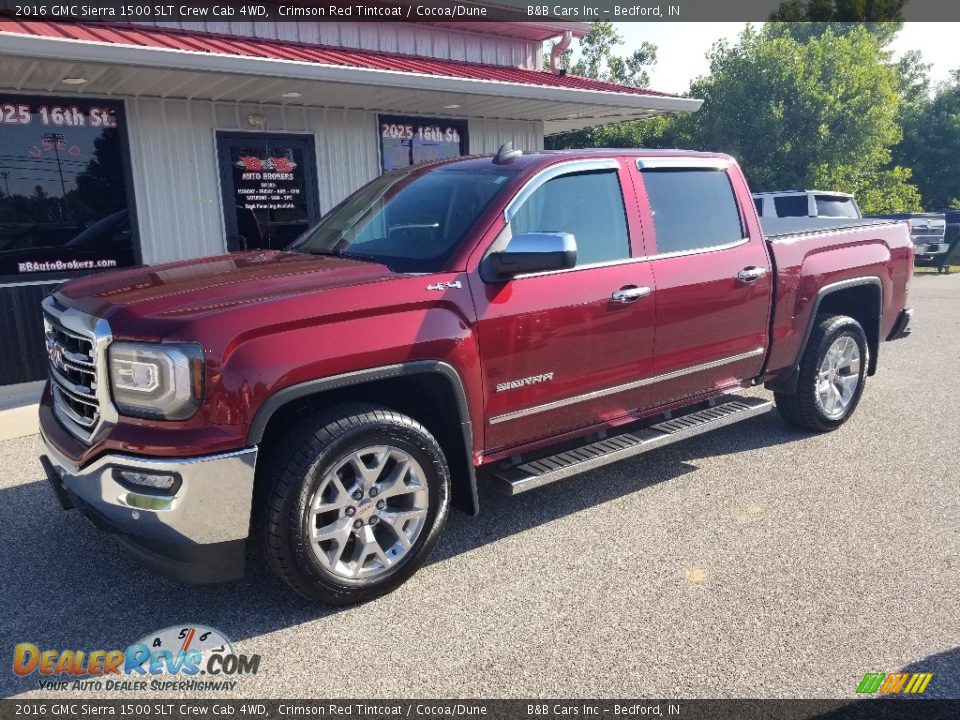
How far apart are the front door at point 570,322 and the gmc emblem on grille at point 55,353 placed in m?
1.90

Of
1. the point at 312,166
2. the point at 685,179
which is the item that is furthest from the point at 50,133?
the point at 685,179

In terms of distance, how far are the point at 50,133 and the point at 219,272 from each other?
4826 mm

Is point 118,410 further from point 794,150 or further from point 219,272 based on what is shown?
point 794,150

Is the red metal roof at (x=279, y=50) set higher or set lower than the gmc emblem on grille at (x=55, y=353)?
higher

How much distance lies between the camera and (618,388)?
4.18 m

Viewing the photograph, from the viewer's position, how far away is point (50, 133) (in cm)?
713

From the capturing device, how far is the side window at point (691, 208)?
14.6 feet

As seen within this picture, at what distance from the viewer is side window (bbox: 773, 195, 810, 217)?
13164 millimetres

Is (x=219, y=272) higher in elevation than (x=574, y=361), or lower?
higher

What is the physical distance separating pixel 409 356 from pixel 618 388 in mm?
1406

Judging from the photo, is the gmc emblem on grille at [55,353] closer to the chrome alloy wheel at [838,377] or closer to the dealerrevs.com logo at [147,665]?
the dealerrevs.com logo at [147,665]

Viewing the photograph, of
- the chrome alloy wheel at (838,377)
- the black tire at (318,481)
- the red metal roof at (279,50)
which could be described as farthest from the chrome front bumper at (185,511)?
the red metal roof at (279,50)

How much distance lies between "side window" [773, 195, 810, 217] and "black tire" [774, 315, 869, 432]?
27.3 ft

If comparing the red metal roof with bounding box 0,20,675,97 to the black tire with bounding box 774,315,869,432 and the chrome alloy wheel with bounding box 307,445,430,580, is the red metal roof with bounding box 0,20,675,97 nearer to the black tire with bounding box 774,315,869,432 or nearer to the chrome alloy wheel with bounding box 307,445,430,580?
the chrome alloy wheel with bounding box 307,445,430,580
